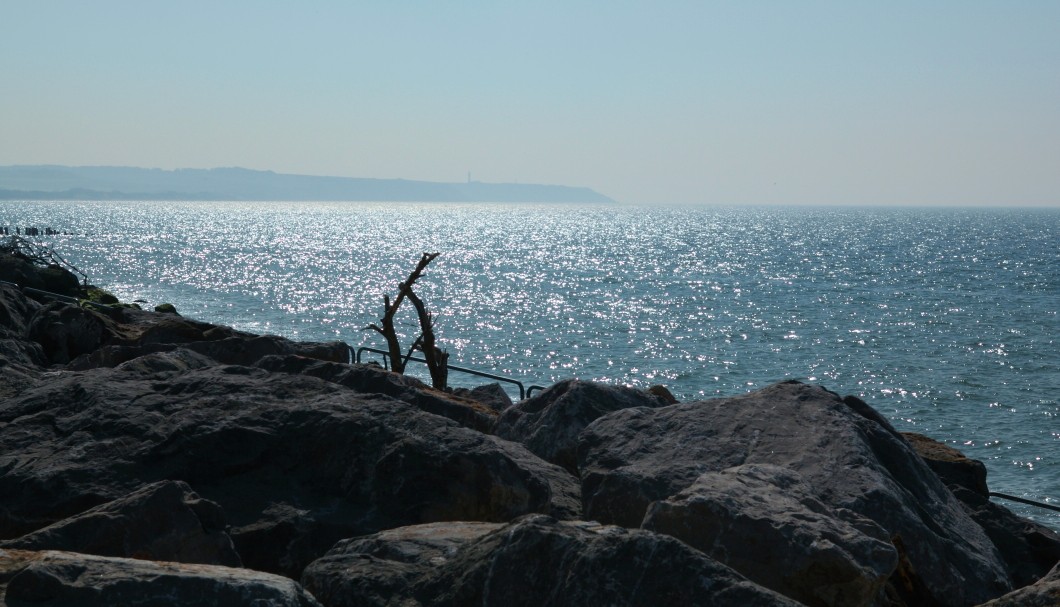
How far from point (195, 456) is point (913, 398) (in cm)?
2904

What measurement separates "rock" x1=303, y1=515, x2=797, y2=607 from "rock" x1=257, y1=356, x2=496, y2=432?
4.05m

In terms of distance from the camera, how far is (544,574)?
13.6ft

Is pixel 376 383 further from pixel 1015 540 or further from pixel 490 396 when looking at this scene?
pixel 1015 540

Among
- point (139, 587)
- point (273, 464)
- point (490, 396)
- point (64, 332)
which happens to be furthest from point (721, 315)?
point (139, 587)

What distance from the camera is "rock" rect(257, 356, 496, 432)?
8930 millimetres

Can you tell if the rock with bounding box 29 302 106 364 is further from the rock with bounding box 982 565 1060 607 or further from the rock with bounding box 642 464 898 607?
the rock with bounding box 982 565 1060 607

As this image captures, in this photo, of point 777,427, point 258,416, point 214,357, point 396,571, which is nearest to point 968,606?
point 777,427

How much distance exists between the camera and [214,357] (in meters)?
11.5

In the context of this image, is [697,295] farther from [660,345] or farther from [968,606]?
[968,606]

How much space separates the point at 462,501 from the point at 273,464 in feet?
4.06

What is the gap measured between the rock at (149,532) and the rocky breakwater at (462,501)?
11 mm

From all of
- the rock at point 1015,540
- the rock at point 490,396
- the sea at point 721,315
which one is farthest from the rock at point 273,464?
the sea at point 721,315

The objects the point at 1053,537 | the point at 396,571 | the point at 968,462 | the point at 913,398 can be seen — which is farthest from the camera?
the point at 913,398

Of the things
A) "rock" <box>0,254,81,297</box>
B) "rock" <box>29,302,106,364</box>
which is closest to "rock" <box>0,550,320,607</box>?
"rock" <box>29,302,106,364</box>
